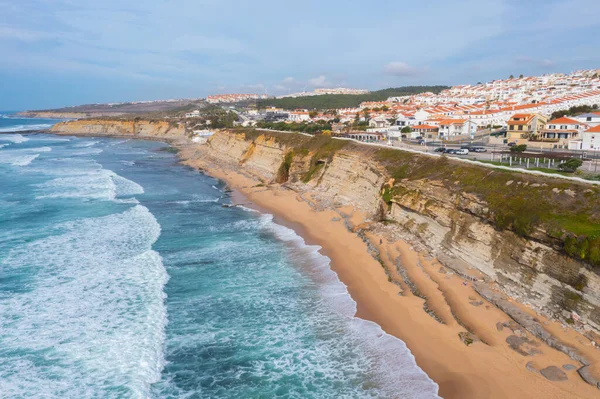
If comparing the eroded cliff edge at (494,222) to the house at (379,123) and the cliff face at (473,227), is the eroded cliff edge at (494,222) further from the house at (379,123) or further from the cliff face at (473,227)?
the house at (379,123)

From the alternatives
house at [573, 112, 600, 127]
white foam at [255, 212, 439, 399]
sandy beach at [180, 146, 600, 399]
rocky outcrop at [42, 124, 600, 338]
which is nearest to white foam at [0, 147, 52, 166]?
rocky outcrop at [42, 124, 600, 338]

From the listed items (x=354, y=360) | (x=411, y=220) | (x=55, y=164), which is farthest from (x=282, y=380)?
(x=55, y=164)

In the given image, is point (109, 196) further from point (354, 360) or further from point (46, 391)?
point (354, 360)

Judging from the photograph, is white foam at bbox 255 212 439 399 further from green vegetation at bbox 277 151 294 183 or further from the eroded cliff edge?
green vegetation at bbox 277 151 294 183

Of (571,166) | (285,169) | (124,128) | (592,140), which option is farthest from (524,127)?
(124,128)

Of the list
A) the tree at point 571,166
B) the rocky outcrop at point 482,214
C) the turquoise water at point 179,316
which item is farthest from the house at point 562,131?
the turquoise water at point 179,316

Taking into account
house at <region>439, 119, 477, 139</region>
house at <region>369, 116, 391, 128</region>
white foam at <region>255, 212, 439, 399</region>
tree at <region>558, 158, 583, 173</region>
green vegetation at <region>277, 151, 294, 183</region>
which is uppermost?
house at <region>369, 116, 391, 128</region>

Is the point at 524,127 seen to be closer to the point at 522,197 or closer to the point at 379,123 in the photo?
the point at 379,123

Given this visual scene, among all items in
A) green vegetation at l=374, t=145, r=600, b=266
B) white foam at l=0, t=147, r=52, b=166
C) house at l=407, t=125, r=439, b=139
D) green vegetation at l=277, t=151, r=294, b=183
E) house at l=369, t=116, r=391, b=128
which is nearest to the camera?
green vegetation at l=374, t=145, r=600, b=266
